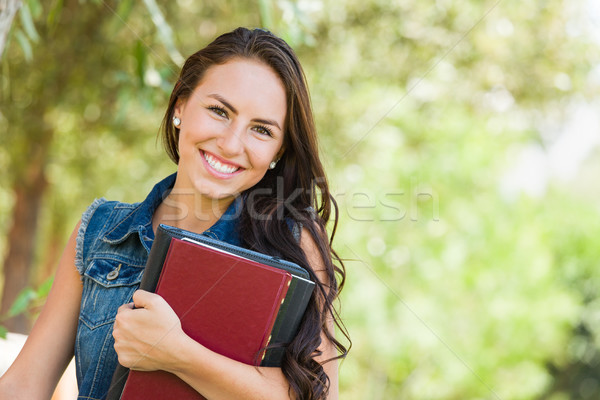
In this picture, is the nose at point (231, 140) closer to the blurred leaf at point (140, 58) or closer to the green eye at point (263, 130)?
the green eye at point (263, 130)

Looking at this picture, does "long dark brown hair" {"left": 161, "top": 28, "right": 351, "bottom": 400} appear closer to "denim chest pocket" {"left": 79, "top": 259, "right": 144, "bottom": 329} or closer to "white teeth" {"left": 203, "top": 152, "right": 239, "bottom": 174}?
"white teeth" {"left": 203, "top": 152, "right": 239, "bottom": 174}

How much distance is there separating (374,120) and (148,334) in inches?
246

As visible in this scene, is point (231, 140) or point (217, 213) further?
point (217, 213)

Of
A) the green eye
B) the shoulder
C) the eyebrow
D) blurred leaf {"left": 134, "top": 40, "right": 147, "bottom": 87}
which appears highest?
blurred leaf {"left": 134, "top": 40, "right": 147, "bottom": 87}

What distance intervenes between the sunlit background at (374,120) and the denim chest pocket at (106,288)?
58 centimetres

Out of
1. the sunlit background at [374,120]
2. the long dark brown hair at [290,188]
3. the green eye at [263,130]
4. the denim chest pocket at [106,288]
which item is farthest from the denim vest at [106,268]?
the sunlit background at [374,120]

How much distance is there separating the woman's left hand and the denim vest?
27 centimetres

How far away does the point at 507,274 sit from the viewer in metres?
14.8

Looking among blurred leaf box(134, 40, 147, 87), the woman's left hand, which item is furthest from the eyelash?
blurred leaf box(134, 40, 147, 87)

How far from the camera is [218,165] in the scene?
1.76m

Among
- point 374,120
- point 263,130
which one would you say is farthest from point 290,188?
point 374,120

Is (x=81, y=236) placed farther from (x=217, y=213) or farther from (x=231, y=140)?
(x=231, y=140)

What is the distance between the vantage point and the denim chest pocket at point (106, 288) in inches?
67.2

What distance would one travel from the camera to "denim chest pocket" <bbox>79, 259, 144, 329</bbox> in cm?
171
